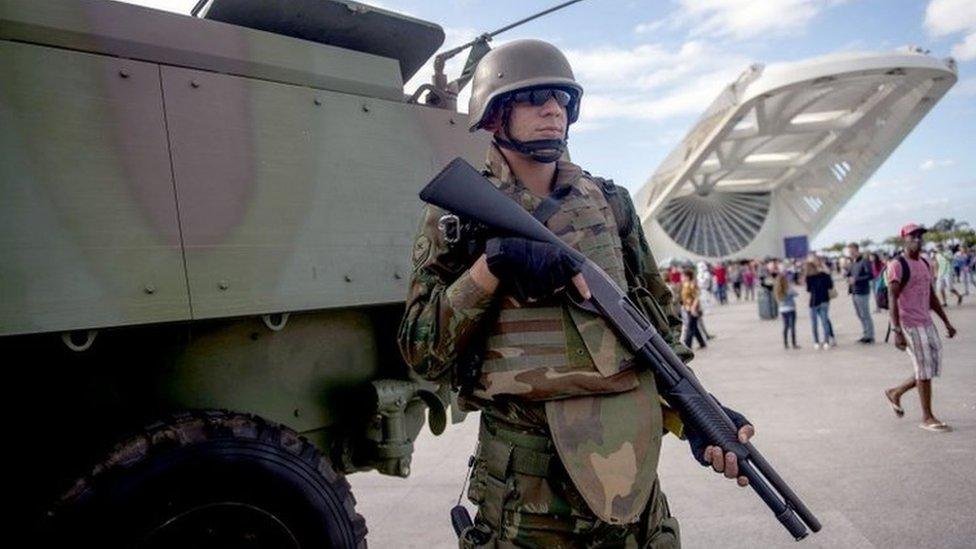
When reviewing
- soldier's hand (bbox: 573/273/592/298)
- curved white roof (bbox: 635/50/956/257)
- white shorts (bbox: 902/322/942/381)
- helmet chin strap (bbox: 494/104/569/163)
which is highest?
curved white roof (bbox: 635/50/956/257)

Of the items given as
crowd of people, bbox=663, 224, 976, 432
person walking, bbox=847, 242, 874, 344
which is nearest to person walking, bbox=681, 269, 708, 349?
crowd of people, bbox=663, 224, 976, 432

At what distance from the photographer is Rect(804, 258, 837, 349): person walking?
32.3 ft

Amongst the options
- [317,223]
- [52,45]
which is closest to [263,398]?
[317,223]

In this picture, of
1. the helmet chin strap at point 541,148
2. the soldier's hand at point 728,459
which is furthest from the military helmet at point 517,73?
the soldier's hand at point 728,459

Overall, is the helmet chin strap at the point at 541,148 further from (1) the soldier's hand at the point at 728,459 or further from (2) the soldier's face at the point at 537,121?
(1) the soldier's hand at the point at 728,459

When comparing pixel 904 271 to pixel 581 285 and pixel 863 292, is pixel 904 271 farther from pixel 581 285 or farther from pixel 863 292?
pixel 863 292

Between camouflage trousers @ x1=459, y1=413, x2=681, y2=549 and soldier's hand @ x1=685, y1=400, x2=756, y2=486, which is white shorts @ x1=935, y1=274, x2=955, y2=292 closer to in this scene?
soldier's hand @ x1=685, y1=400, x2=756, y2=486

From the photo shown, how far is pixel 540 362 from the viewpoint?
158 centimetres

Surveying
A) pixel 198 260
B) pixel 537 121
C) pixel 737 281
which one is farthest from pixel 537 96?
pixel 737 281

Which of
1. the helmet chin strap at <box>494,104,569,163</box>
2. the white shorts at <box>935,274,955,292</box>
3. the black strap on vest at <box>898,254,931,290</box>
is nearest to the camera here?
the helmet chin strap at <box>494,104,569,163</box>

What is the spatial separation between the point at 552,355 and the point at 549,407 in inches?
4.7

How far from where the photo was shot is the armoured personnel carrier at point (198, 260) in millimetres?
1786

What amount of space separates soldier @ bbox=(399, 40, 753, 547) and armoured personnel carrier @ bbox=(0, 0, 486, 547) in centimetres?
67

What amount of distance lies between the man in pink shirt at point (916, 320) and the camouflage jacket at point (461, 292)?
13.0ft
